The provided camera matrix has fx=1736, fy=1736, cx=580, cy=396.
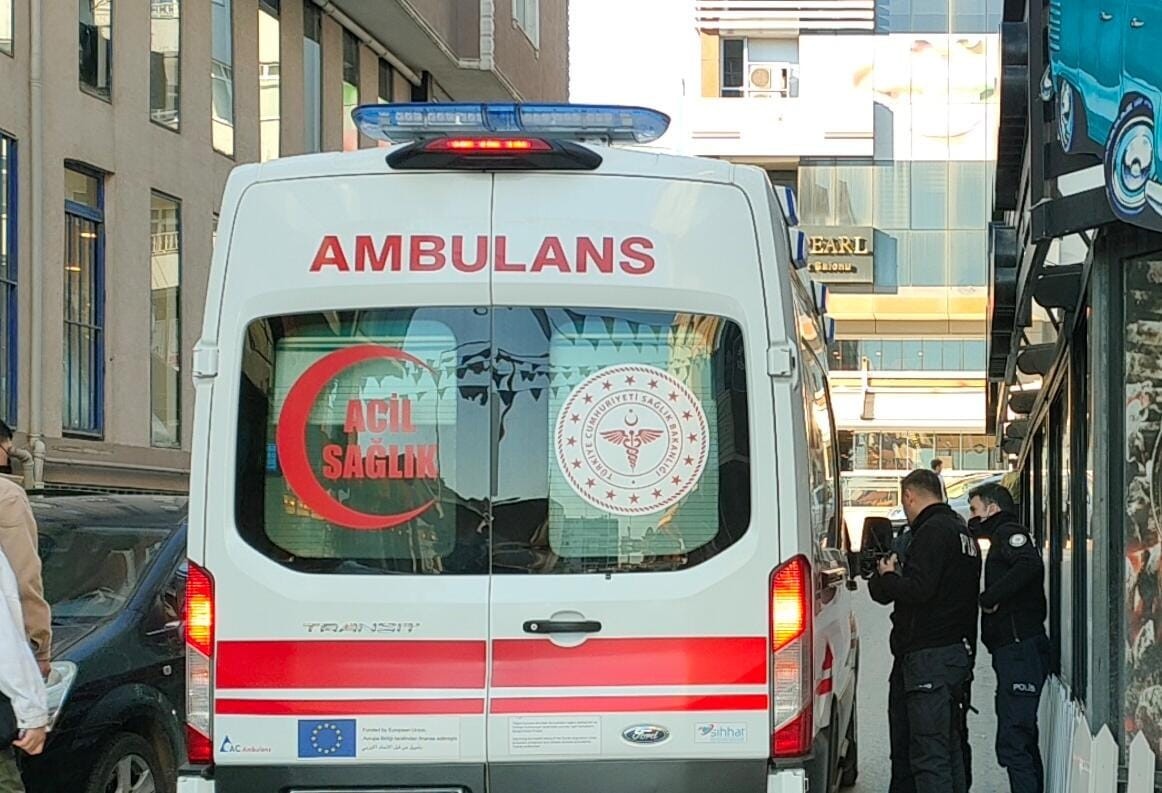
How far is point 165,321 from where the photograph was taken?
63.9 ft

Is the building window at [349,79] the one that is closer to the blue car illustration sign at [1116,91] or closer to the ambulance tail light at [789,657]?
the blue car illustration sign at [1116,91]

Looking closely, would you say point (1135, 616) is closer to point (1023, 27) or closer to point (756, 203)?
point (756, 203)

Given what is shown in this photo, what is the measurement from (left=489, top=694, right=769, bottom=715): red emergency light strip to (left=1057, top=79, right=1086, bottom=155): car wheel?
12.6 feet

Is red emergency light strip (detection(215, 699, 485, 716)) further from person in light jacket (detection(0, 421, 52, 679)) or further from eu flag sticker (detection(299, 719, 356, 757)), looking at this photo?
person in light jacket (detection(0, 421, 52, 679))

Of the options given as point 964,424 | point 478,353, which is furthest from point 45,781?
point 964,424

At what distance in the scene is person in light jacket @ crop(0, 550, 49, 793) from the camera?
600 cm

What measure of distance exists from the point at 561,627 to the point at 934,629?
333 cm

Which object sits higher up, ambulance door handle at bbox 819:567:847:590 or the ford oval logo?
ambulance door handle at bbox 819:567:847:590

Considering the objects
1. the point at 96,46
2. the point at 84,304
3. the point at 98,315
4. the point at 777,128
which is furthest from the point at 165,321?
the point at 777,128

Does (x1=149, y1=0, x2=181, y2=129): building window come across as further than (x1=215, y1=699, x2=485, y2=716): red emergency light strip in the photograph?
Yes

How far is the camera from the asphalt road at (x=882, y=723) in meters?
10.5

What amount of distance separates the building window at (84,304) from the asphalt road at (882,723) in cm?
810

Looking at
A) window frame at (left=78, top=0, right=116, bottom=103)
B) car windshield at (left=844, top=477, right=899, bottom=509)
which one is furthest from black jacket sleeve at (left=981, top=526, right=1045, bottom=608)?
car windshield at (left=844, top=477, right=899, bottom=509)

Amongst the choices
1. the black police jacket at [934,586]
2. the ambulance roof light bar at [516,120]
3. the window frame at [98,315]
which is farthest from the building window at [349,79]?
the ambulance roof light bar at [516,120]
